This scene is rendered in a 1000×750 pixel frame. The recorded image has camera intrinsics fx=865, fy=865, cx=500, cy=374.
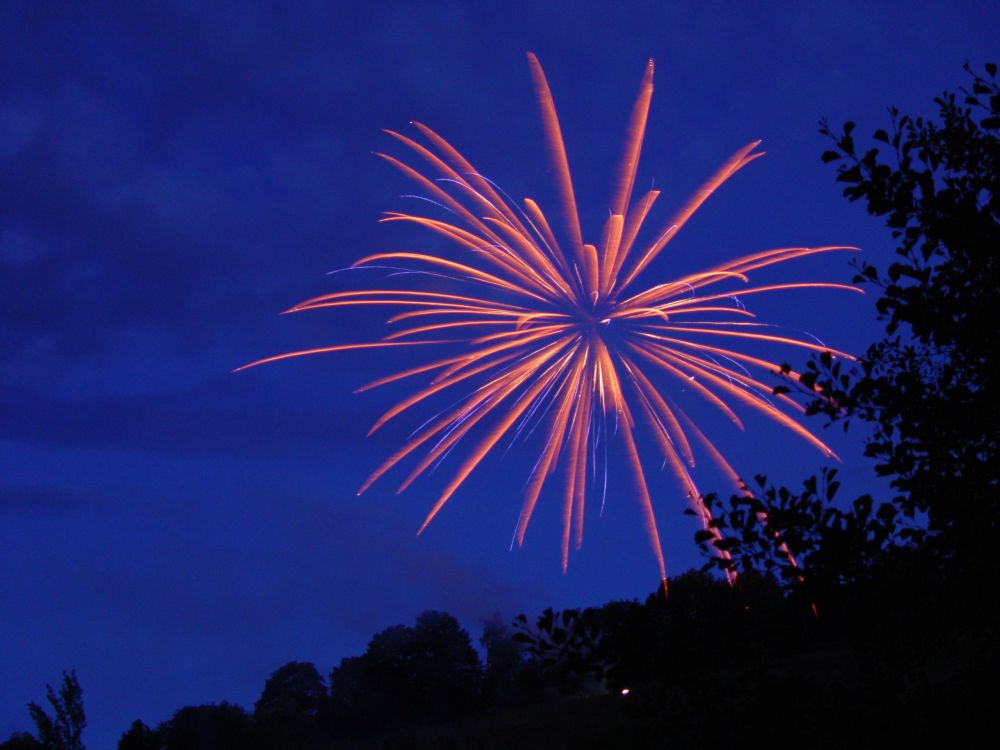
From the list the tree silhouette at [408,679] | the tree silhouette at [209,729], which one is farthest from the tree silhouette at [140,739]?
the tree silhouette at [408,679]

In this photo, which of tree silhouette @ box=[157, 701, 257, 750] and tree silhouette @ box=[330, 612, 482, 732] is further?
tree silhouette @ box=[330, 612, 482, 732]

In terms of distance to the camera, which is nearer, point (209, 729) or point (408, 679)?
point (209, 729)

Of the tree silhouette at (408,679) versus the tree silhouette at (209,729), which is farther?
the tree silhouette at (408,679)

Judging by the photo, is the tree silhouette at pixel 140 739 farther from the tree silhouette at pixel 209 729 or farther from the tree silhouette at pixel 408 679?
the tree silhouette at pixel 408 679

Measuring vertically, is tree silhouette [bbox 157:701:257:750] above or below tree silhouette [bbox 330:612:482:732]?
below

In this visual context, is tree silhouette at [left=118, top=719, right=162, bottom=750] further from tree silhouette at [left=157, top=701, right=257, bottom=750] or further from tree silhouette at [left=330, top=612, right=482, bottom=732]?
tree silhouette at [left=330, top=612, right=482, bottom=732]

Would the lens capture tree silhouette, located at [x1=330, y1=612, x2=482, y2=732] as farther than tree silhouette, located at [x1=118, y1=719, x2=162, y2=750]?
Yes

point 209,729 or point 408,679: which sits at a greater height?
point 408,679

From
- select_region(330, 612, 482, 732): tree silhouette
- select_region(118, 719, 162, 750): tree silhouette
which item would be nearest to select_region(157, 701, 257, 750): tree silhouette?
select_region(118, 719, 162, 750): tree silhouette

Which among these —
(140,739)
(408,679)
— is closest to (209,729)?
(140,739)

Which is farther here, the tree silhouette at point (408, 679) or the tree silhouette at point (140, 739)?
the tree silhouette at point (408, 679)

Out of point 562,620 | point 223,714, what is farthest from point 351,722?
point 562,620

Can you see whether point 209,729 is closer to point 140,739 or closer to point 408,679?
point 140,739

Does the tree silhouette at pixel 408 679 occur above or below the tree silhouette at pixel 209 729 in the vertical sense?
above
